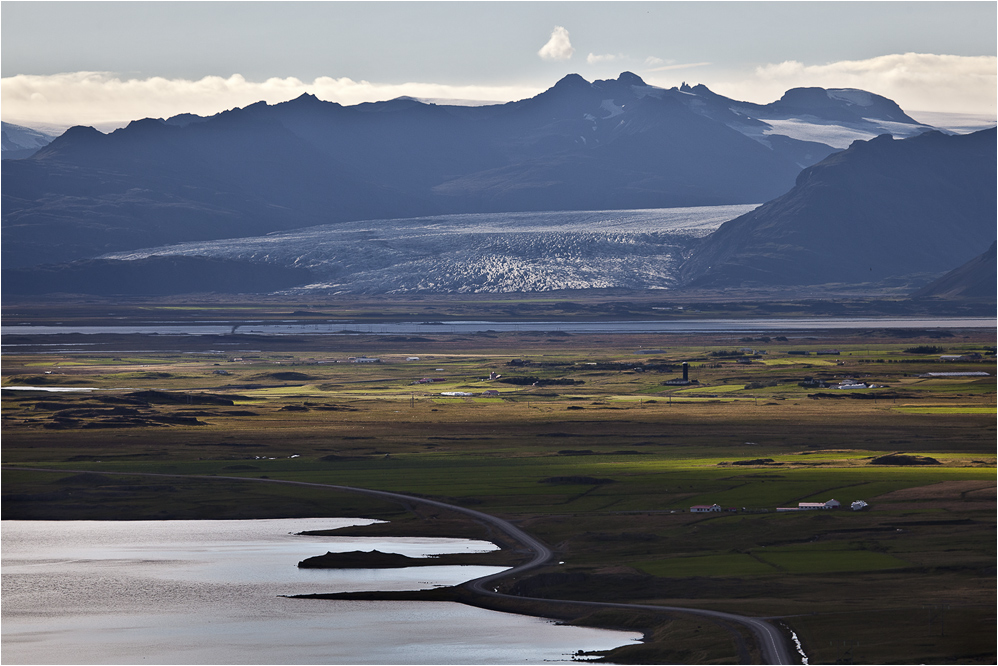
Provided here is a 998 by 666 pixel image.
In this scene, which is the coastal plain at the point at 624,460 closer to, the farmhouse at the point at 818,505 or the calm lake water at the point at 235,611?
the farmhouse at the point at 818,505

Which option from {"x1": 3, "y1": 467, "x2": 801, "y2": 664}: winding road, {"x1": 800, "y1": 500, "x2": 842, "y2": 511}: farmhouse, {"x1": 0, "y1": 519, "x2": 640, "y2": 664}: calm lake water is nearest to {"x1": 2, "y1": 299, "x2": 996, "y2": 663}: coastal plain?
{"x1": 3, "y1": 467, "x2": 801, "y2": 664}: winding road

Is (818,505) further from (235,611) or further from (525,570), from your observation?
(235,611)

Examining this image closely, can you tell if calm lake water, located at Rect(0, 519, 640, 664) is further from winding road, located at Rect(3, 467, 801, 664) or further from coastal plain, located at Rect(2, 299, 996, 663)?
coastal plain, located at Rect(2, 299, 996, 663)

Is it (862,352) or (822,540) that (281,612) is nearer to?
(822,540)

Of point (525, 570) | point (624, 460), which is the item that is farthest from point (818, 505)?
point (624, 460)

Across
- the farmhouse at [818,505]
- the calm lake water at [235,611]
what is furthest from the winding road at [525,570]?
the farmhouse at [818,505]
